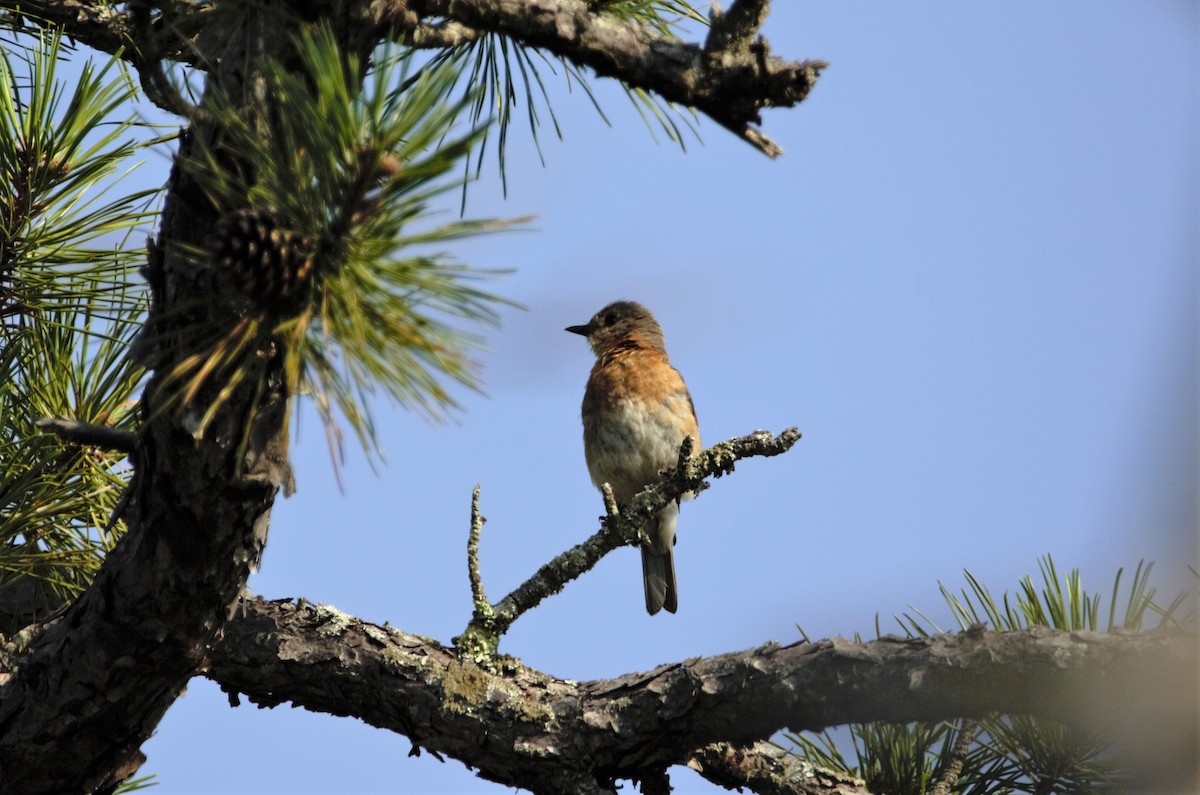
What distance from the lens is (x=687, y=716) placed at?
10.8ft

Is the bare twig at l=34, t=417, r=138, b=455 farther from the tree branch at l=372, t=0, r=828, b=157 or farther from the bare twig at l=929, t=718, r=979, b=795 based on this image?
the bare twig at l=929, t=718, r=979, b=795

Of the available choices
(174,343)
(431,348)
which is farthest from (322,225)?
(174,343)

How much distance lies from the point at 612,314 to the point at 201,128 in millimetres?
5356

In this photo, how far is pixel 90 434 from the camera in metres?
2.68

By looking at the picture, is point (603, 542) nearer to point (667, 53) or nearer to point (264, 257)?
point (667, 53)

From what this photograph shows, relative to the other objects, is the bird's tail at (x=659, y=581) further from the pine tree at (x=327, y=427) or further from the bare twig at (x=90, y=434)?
the bare twig at (x=90, y=434)

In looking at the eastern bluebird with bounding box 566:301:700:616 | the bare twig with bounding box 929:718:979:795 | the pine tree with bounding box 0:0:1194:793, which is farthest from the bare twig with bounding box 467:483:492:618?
the eastern bluebird with bounding box 566:301:700:616

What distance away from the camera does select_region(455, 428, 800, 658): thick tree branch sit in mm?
3615

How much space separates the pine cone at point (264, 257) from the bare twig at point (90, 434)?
A: 2.24 ft

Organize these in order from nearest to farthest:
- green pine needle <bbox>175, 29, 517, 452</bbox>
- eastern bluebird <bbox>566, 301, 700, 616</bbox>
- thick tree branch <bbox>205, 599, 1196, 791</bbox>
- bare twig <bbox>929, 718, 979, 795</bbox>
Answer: green pine needle <bbox>175, 29, 517, 452</bbox> < thick tree branch <bbox>205, 599, 1196, 791</bbox> < bare twig <bbox>929, 718, 979, 795</bbox> < eastern bluebird <bbox>566, 301, 700, 616</bbox>

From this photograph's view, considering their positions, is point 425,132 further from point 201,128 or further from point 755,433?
point 755,433

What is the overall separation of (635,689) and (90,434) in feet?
5.50

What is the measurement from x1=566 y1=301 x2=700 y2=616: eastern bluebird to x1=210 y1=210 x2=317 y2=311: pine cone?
14.0 feet

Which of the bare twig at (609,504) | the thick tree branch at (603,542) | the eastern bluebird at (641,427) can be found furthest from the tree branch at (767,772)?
the eastern bluebird at (641,427)
